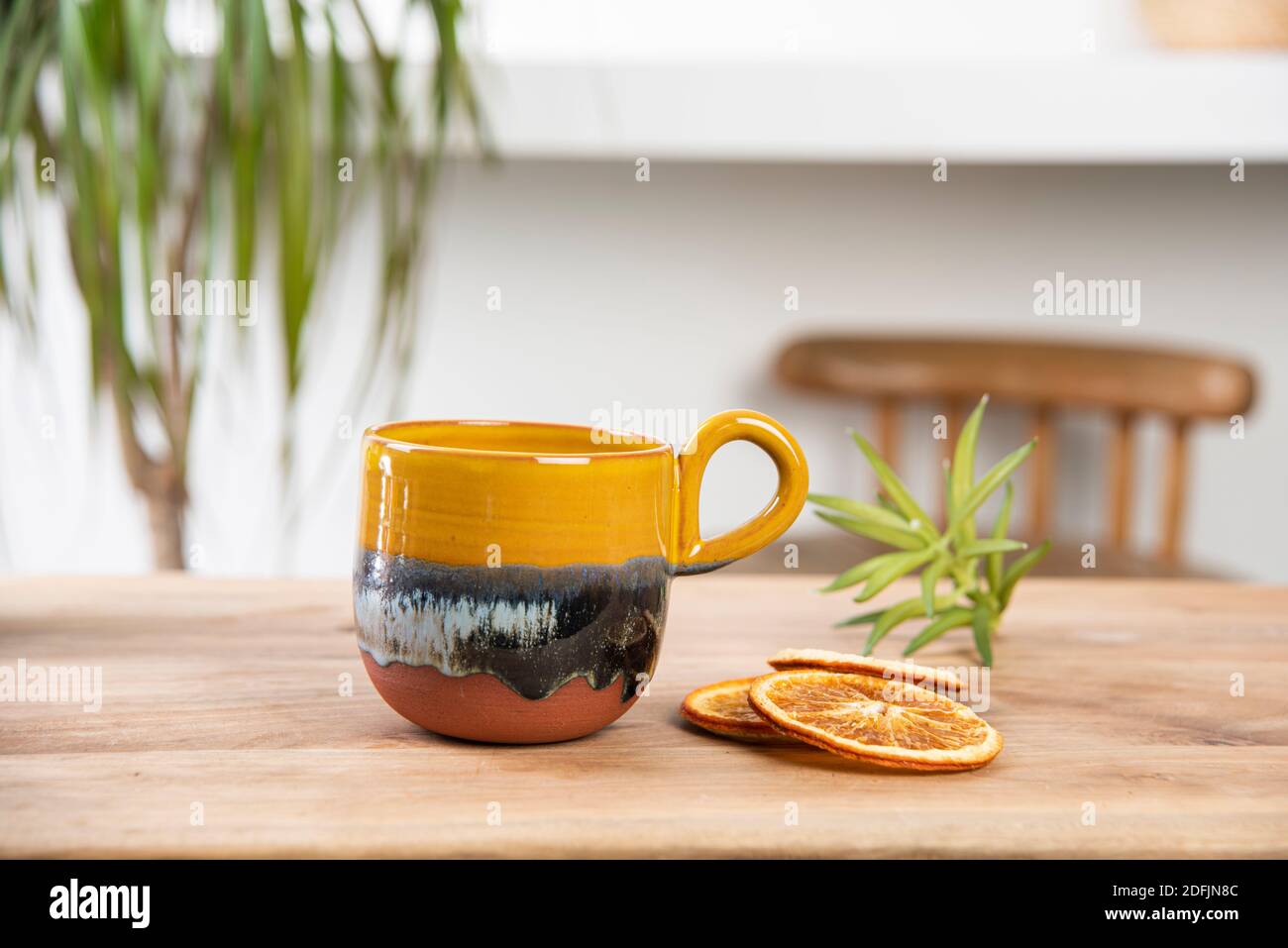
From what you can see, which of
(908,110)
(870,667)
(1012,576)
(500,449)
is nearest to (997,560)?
(1012,576)

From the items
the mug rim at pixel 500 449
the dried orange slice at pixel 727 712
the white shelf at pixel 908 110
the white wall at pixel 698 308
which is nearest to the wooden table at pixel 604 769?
the dried orange slice at pixel 727 712

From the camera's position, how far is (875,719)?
1.76ft

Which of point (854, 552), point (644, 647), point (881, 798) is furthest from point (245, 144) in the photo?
point (854, 552)

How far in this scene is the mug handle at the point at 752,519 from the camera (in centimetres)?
55

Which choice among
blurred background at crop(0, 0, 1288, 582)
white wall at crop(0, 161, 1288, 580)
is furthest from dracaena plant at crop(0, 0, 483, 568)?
white wall at crop(0, 161, 1288, 580)

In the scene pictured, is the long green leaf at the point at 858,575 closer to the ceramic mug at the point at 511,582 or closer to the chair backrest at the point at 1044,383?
the ceramic mug at the point at 511,582

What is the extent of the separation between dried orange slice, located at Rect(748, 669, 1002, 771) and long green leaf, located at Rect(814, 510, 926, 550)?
0.46 feet

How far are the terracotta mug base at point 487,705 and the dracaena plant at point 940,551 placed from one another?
0.21 metres

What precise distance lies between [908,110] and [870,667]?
136 cm

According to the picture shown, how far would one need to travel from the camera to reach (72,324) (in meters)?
2.06

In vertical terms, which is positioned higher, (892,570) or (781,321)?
(781,321)

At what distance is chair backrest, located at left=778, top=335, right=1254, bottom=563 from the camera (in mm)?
1856

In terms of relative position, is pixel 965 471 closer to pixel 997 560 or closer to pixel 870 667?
pixel 997 560

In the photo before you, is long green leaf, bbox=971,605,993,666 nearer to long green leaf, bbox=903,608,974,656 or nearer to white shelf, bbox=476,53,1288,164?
long green leaf, bbox=903,608,974,656
